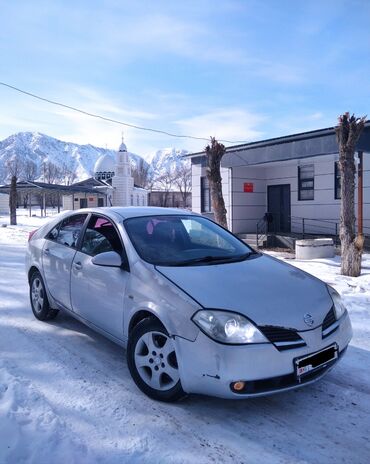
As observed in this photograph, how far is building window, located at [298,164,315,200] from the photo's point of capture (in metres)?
17.0

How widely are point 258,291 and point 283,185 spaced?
15603mm

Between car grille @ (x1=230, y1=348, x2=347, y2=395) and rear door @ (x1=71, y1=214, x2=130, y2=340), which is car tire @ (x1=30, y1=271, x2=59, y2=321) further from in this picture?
car grille @ (x1=230, y1=348, x2=347, y2=395)

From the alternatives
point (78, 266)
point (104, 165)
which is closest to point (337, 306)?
point (78, 266)

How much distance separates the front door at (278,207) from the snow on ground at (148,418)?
1414cm

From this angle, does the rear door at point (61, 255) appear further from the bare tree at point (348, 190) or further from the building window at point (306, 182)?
A: the building window at point (306, 182)

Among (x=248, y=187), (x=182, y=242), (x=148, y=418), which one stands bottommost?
(x=148, y=418)

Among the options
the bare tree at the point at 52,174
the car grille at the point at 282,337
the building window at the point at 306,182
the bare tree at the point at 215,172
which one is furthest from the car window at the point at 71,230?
the bare tree at the point at 52,174

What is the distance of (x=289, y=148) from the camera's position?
14086mm

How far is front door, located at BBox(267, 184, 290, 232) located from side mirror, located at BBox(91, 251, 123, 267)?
15181mm

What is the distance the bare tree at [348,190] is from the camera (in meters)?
8.72

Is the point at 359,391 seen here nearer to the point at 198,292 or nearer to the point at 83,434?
the point at 198,292

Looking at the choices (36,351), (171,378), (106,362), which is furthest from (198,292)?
(36,351)

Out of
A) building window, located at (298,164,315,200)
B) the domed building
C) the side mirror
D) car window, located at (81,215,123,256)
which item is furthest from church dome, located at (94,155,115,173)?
the side mirror

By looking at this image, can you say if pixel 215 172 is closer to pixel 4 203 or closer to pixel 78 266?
pixel 78 266
